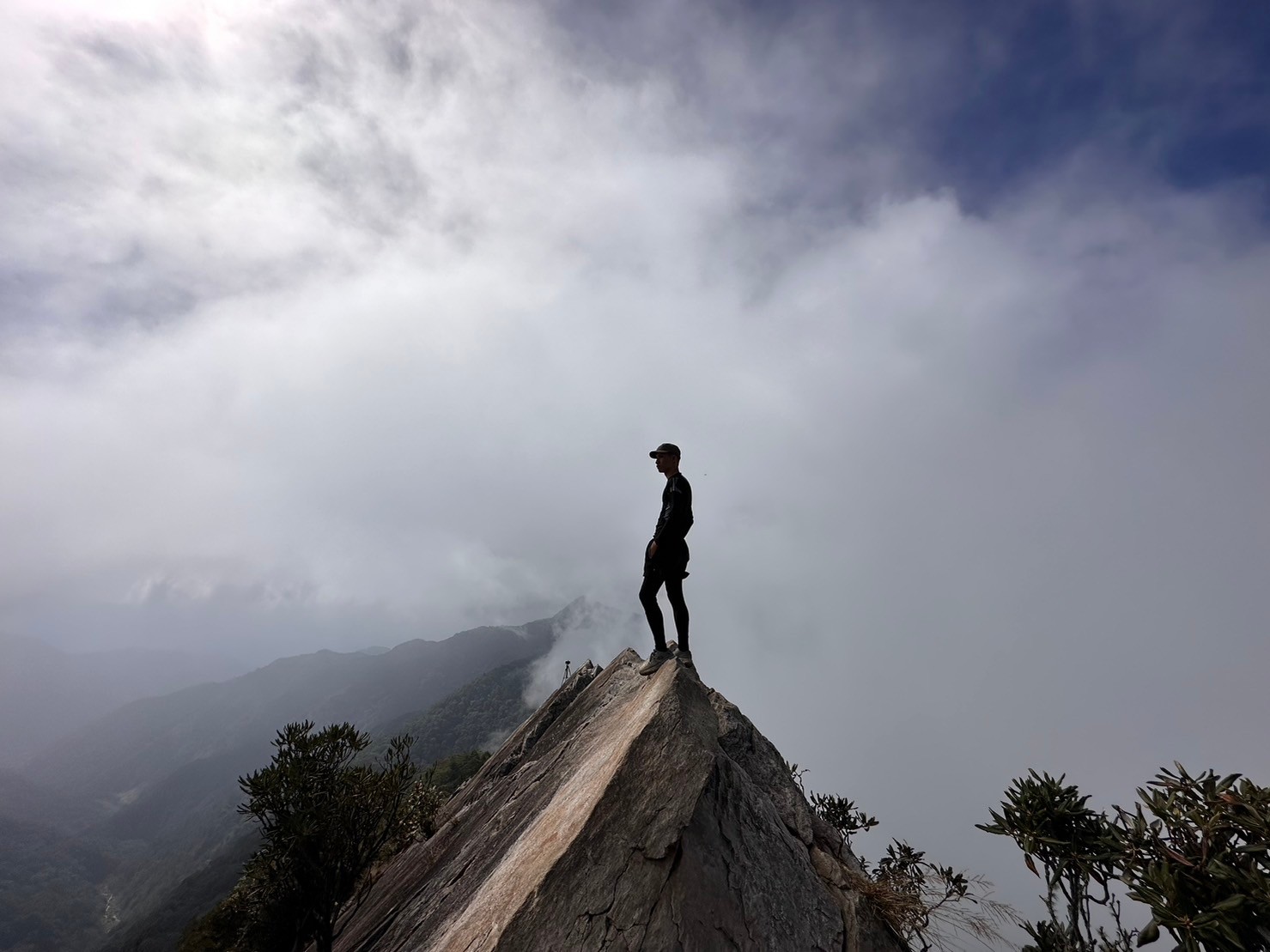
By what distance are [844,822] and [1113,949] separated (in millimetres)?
9948

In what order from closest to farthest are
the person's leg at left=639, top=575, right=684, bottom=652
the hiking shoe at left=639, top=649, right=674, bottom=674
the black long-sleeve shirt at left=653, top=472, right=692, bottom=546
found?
the black long-sleeve shirt at left=653, top=472, right=692, bottom=546, the person's leg at left=639, top=575, right=684, bottom=652, the hiking shoe at left=639, top=649, right=674, bottom=674

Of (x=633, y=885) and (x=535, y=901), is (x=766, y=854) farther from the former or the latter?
(x=535, y=901)

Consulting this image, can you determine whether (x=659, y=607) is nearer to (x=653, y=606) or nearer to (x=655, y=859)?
(x=653, y=606)

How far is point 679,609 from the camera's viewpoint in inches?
420

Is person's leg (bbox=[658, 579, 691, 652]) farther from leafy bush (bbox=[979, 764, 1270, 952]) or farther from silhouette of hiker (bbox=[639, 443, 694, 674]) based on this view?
leafy bush (bbox=[979, 764, 1270, 952])

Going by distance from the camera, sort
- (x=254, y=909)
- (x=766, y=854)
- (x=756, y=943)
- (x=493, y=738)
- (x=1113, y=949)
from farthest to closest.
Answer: (x=493, y=738) → (x=254, y=909) → (x=1113, y=949) → (x=766, y=854) → (x=756, y=943)

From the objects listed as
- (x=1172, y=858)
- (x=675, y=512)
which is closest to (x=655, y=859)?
(x=675, y=512)

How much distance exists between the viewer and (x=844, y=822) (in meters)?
21.1

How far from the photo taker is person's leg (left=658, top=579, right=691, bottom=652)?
33.8 feet

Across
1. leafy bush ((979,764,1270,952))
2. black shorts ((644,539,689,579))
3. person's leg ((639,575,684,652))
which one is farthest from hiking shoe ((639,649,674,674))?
leafy bush ((979,764,1270,952))

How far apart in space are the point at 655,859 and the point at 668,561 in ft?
14.7

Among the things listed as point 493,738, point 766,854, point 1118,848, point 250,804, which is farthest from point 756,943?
point 493,738

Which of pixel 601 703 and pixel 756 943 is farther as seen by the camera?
pixel 601 703

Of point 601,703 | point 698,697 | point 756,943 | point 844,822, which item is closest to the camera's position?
point 756,943
